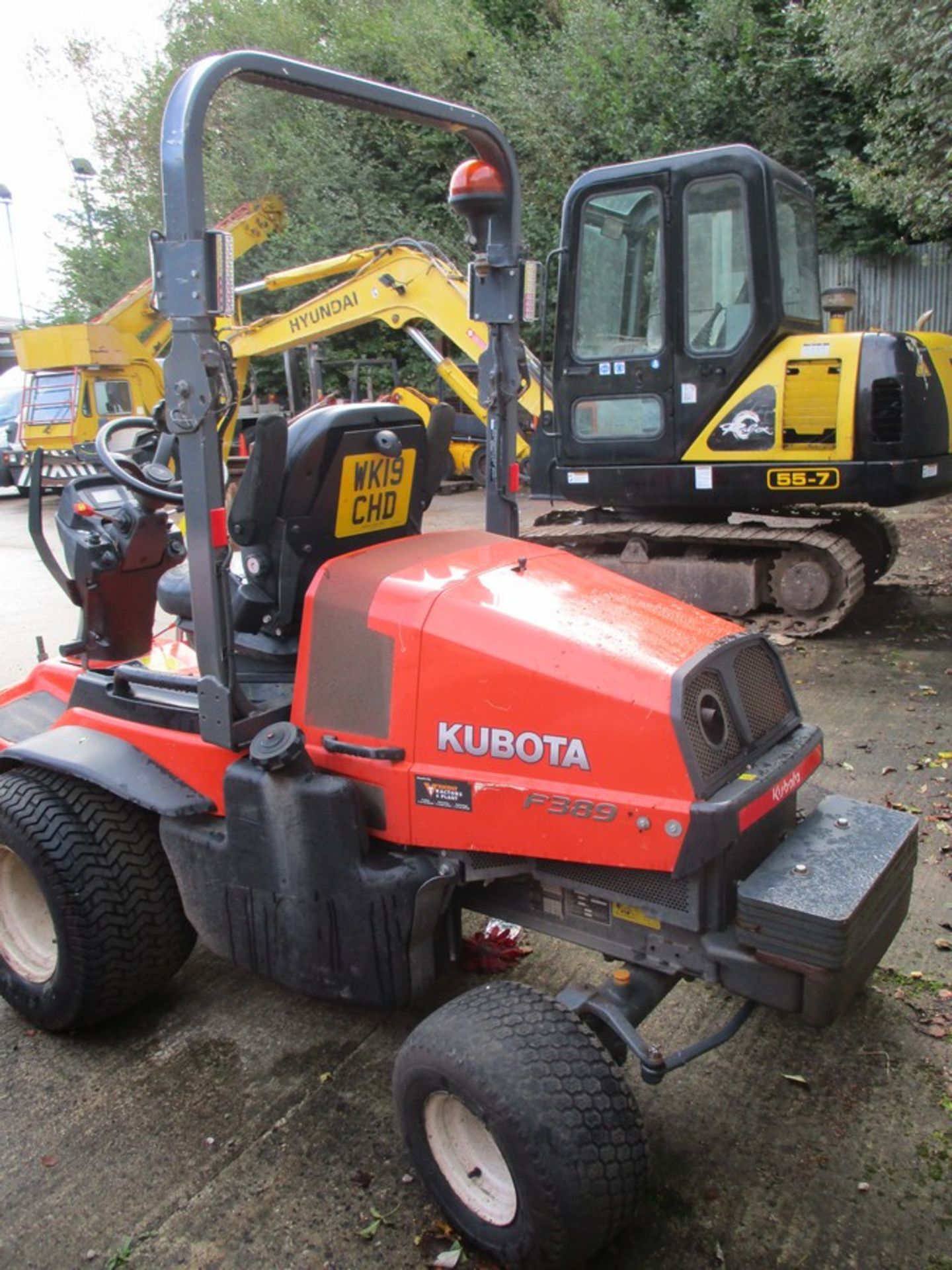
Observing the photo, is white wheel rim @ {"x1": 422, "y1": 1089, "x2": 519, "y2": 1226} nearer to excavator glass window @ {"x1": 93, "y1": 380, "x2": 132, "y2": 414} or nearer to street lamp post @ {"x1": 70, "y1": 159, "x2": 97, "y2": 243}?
excavator glass window @ {"x1": 93, "y1": 380, "x2": 132, "y2": 414}

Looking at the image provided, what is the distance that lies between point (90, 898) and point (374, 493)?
1358mm

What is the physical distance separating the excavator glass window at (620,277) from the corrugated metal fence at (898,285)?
9.06m

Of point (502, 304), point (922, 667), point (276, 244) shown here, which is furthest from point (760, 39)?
Answer: point (502, 304)

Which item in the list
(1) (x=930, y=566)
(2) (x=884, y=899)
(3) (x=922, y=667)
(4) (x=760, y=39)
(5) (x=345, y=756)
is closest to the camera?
(2) (x=884, y=899)

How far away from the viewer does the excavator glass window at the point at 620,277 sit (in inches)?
254

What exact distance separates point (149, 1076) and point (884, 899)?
1960 mm

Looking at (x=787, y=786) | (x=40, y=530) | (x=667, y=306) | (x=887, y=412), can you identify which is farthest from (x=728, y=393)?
(x=787, y=786)

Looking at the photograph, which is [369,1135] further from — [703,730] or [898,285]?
[898,285]

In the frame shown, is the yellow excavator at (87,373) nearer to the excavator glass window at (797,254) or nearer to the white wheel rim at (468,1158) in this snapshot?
the excavator glass window at (797,254)

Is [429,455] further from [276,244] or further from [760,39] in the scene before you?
[276,244]

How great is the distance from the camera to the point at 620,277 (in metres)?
6.62

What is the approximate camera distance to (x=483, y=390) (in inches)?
143

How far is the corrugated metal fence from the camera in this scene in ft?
47.8

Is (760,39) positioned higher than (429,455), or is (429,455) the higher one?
(760,39)
